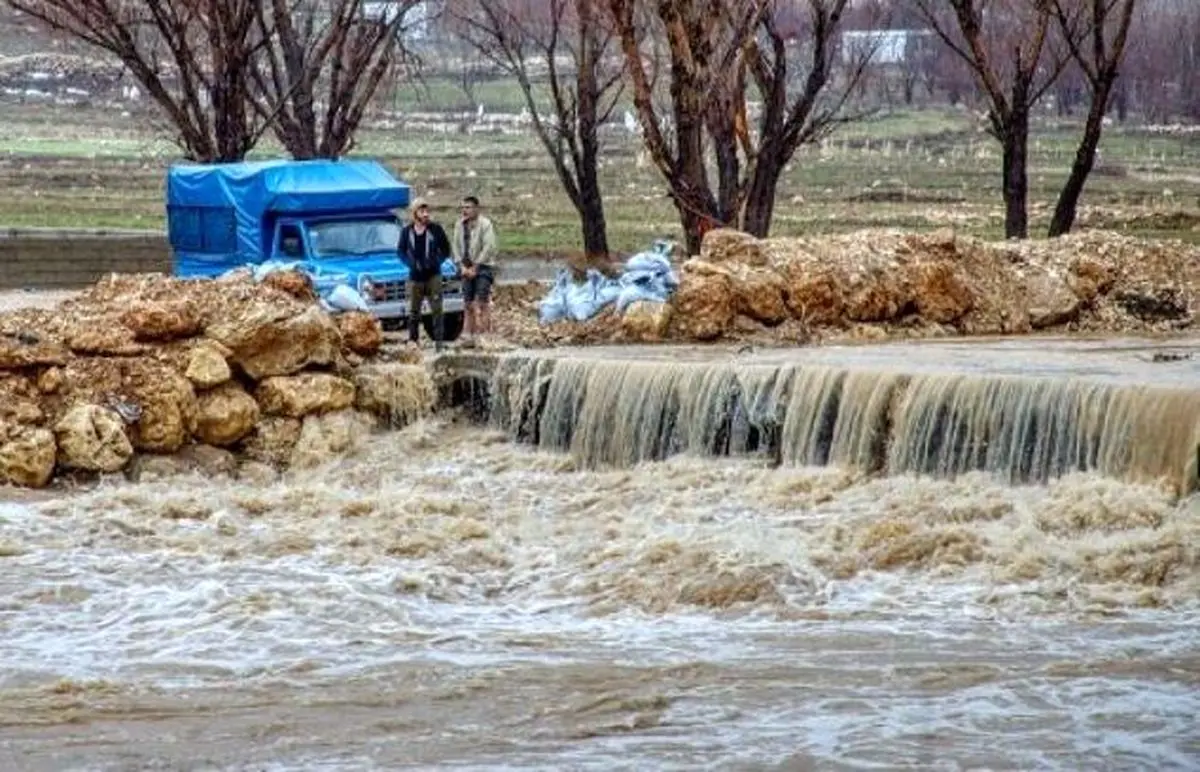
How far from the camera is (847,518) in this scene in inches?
649

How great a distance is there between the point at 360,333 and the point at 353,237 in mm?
4194

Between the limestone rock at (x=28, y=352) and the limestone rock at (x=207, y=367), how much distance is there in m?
1.04

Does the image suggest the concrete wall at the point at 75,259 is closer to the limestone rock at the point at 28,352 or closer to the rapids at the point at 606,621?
the limestone rock at the point at 28,352

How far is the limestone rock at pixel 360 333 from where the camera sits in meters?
21.4

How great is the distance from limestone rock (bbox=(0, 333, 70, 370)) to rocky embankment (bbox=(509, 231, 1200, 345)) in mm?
5122

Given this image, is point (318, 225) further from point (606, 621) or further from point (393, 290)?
point (606, 621)

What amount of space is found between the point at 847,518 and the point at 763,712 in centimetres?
484

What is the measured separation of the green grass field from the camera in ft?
146

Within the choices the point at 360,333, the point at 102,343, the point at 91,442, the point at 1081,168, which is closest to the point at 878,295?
the point at 360,333

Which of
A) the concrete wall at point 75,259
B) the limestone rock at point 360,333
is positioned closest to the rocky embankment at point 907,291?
the limestone rock at point 360,333

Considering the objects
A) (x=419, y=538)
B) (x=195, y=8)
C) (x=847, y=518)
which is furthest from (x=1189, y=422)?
(x=195, y=8)

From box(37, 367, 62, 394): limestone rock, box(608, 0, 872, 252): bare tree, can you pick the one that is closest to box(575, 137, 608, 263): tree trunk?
box(608, 0, 872, 252): bare tree

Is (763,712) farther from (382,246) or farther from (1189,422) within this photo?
(382,246)

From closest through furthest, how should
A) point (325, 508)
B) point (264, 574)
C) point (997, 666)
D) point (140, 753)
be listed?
1. point (140, 753)
2. point (997, 666)
3. point (264, 574)
4. point (325, 508)
